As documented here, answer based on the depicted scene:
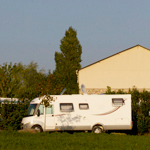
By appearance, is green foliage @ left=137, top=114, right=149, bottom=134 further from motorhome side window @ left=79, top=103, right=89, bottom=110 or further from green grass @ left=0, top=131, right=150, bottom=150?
green grass @ left=0, top=131, right=150, bottom=150

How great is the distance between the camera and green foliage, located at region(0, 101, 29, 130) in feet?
78.6

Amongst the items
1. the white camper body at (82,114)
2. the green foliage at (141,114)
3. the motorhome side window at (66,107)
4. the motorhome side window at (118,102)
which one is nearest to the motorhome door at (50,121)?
the white camper body at (82,114)

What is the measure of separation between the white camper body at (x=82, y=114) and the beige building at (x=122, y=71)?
19743mm

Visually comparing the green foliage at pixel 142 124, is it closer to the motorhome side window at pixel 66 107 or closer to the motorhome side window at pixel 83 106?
the motorhome side window at pixel 83 106

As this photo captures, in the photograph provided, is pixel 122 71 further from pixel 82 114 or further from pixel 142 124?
pixel 82 114

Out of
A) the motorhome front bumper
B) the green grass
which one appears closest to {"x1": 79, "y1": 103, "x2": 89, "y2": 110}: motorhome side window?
the motorhome front bumper

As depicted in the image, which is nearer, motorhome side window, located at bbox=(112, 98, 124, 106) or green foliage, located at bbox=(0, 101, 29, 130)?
motorhome side window, located at bbox=(112, 98, 124, 106)

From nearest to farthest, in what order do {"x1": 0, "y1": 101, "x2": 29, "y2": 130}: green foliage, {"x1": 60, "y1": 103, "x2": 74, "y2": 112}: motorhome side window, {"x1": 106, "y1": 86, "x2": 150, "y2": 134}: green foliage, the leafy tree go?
{"x1": 60, "y1": 103, "x2": 74, "y2": 112}: motorhome side window → {"x1": 0, "y1": 101, "x2": 29, "y2": 130}: green foliage → {"x1": 106, "y1": 86, "x2": 150, "y2": 134}: green foliage → the leafy tree

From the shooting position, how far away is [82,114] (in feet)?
75.4

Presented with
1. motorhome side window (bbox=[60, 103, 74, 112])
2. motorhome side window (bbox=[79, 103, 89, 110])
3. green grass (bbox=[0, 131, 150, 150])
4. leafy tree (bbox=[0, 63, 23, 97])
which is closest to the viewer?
green grass (bbox=[0, 131, 150, 150])

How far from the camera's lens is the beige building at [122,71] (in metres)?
43.0

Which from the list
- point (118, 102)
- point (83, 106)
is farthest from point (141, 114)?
point (83, 106)

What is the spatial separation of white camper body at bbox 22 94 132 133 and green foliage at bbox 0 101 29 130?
1.11 metres

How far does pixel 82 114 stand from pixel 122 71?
69.2ft
